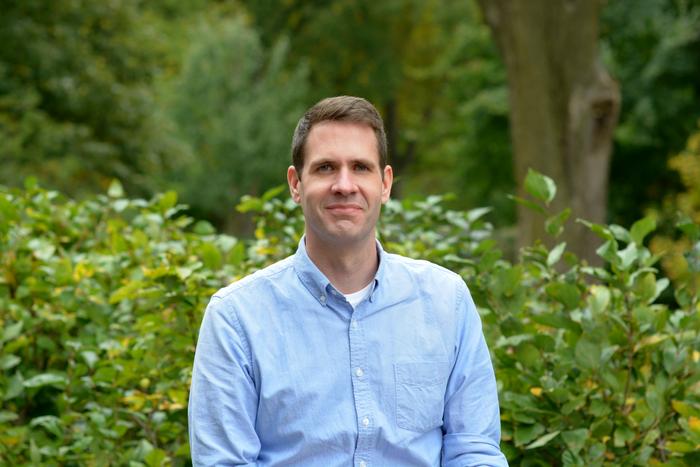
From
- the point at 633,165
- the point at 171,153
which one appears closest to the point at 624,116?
the point at 633,165

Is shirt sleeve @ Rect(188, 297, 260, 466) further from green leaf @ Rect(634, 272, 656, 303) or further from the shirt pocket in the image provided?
green leaf @ Rect(634, 272, 656, 303)

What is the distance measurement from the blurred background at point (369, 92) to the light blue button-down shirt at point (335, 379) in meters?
1.83

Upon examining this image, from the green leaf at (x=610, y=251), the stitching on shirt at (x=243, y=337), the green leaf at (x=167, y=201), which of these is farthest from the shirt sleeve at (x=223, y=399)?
the green leaf at (x=167, y=201)

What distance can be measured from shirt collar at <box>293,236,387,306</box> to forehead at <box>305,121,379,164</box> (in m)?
0.24

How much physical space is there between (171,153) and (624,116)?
29.2 feet

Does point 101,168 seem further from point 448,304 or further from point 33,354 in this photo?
point 448,304

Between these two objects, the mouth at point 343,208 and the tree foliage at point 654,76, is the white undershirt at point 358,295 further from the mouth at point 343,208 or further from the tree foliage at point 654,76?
the tree foliage at point 654,76

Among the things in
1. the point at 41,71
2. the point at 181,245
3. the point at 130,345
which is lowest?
the point at 130,345

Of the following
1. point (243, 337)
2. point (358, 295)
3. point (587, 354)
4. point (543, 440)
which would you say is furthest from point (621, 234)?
point (243, 337)

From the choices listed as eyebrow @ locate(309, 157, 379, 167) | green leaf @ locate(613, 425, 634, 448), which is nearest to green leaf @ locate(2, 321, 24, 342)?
eyebrow @ locate(309, 157, 379, 167)

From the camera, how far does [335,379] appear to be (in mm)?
2537

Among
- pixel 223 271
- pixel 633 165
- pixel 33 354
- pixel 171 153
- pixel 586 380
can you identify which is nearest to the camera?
pixel 586 380

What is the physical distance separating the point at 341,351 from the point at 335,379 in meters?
0.07

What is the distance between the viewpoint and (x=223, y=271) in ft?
12.3
